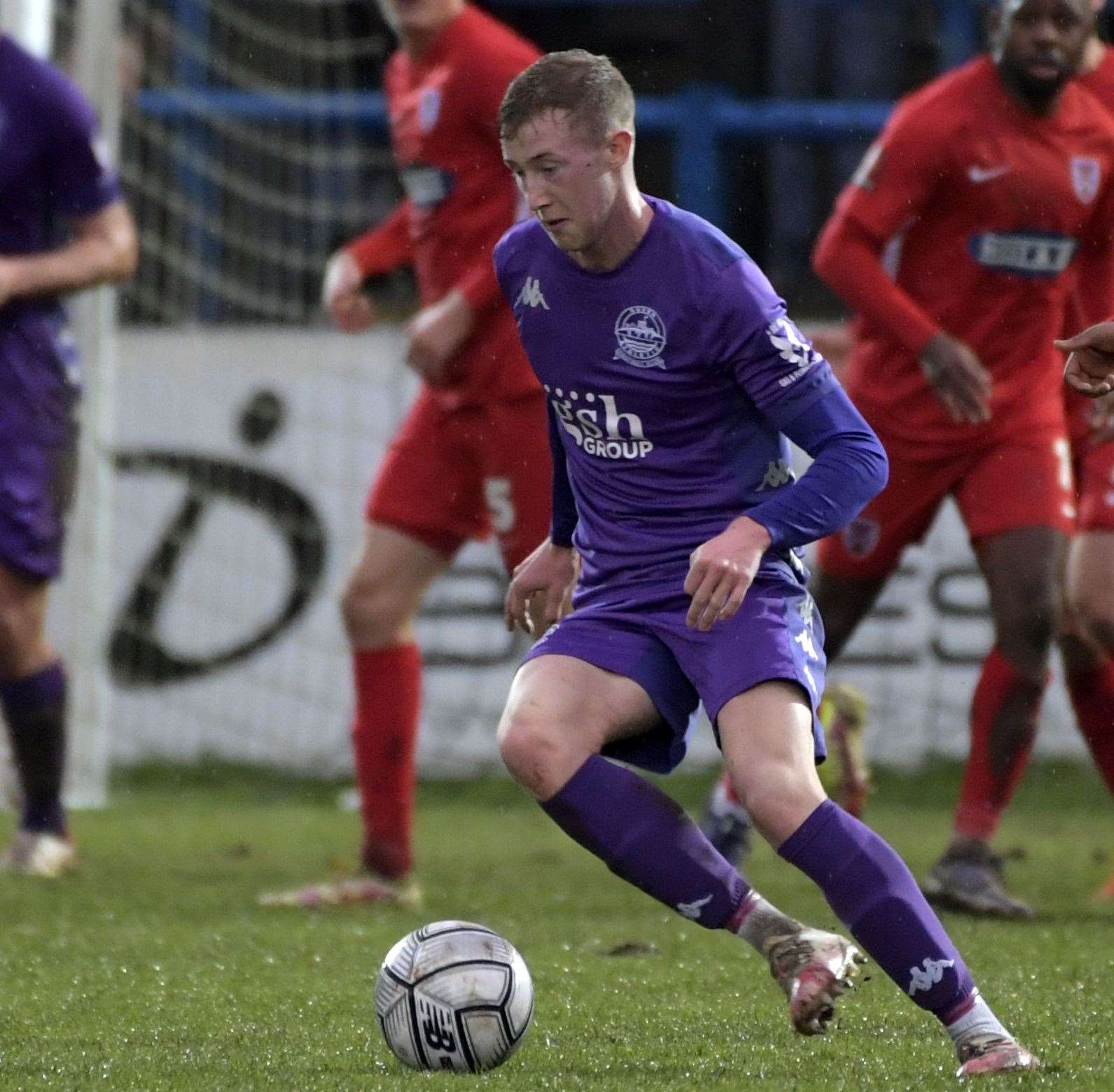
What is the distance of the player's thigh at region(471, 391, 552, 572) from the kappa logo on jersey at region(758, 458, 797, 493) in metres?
1.55

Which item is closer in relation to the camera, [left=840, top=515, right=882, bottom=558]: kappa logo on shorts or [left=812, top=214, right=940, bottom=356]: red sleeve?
[left=812, top=214, right=940, bottom=356]: red sleeve

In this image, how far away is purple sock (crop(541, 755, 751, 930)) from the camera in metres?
3.46

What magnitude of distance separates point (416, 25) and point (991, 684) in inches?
79.9

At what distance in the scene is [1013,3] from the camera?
5.29 meters

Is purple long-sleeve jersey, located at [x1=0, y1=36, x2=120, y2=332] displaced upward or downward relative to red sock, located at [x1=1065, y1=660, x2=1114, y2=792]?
upward

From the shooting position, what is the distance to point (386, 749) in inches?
215

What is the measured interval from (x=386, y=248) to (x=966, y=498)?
1546 mm

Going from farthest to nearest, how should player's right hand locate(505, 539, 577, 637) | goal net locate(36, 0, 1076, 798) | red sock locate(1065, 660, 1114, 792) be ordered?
goal net locate(36, 0, 1076, 798), red sock locate(1065, 660, 1114, 792), player's right hand locate(505, 539, 577, 637)

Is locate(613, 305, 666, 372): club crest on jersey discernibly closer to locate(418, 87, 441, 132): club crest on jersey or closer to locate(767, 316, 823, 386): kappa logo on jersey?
locate(767, 316, 823, 386): kappa logo on jersey

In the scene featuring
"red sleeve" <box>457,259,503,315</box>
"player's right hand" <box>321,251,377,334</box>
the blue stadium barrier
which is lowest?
the blue stadium barrier

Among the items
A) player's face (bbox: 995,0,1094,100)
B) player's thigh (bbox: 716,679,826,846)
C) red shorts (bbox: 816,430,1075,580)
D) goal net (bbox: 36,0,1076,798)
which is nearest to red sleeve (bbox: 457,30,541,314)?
red shorts (bbox: 816,430,1075,580)

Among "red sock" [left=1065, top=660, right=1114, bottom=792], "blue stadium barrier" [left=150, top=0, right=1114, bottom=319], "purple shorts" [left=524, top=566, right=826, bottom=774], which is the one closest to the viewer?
"purple shorts" [left=524, top=566, right=826, bottom=774]

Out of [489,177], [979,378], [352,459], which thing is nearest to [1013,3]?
[979,378]

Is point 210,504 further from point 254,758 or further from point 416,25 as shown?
point 416,25
